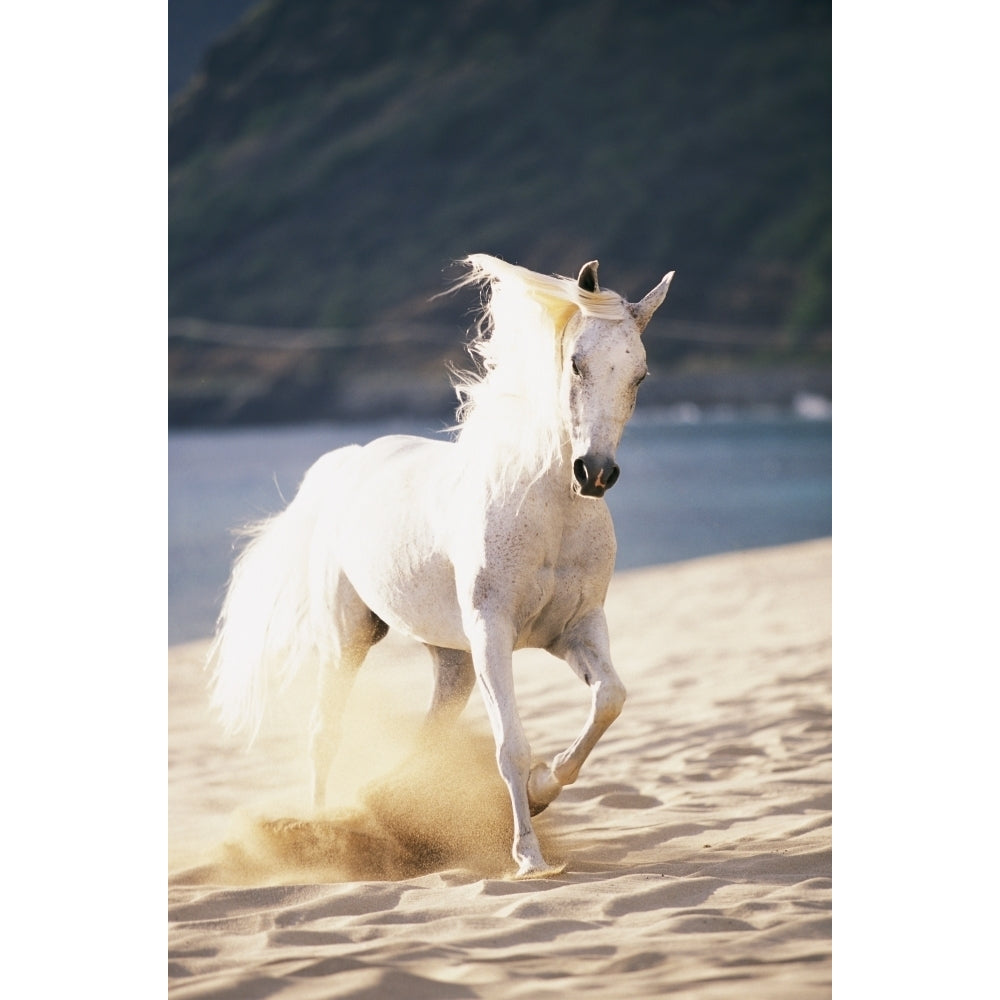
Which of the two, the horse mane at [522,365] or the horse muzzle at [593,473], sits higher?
the horse mane at [522,365]

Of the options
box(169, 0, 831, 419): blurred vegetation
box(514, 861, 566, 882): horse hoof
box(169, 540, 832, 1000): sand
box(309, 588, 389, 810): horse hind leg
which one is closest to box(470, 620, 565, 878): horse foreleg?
box(514, 861, 566, 882): horse hoof

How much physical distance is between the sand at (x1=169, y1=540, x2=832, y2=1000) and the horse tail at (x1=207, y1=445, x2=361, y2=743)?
1.17ft

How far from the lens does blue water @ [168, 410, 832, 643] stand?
404 inches

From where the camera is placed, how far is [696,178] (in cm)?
2503

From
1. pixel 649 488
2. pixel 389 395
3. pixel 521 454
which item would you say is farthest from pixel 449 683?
pixel 389 395

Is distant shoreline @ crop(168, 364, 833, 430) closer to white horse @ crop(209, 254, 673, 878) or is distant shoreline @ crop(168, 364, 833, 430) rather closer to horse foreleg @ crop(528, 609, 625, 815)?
white horse @ crop(209, 254, 673, 878)

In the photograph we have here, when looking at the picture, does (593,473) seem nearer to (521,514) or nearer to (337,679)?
(521,514)

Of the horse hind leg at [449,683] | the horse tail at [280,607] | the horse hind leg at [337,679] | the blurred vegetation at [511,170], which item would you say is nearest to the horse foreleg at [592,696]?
the horse hind leg at [449,683]

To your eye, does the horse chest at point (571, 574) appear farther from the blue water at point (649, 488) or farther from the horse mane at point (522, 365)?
the blue water at point (649, 488)

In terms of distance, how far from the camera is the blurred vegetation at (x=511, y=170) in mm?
23031

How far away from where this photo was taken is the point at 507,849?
125 inches

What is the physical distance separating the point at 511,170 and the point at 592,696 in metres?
24.1
